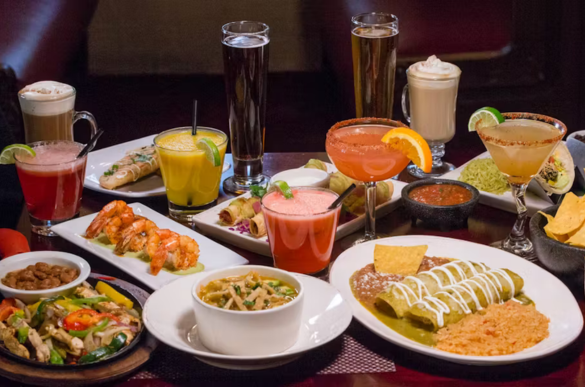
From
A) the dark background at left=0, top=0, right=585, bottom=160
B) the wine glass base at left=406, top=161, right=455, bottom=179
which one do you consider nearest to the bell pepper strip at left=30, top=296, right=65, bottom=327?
the wine glass base at left=406, top=161, right=455, bottom=179

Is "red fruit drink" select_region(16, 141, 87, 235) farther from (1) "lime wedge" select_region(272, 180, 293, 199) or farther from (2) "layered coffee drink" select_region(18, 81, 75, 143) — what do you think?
(1) "lime wedge" select_region(272, 180, 293, 199)

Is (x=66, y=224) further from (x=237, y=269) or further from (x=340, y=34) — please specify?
(x=340, y=34)

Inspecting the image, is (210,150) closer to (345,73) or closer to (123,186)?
(123,186)

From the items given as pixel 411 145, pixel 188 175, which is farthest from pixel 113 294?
pixel 411 145

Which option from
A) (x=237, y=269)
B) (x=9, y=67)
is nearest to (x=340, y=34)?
(x=9, y=67)

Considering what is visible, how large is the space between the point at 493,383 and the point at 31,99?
1.81 m

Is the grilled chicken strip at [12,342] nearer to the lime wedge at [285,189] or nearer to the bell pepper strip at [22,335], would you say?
the bell pepper strip at [22,335]

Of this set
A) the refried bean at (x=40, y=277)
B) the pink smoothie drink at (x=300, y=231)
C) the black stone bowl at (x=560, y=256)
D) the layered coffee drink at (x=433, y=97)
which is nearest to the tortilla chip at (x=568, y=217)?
the black stone bowl at (x=560, y=256)

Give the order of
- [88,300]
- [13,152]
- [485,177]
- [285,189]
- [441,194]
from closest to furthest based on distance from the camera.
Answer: [88,300]
[285,189]
[13,152]
[441,194]
[485,177]

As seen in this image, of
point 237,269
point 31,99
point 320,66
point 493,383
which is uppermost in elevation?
point 31,99

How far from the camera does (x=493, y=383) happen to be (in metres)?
1.72

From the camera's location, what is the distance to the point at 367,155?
2318mm

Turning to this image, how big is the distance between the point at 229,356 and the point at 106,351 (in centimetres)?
29

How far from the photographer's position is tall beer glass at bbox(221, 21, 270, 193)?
277 centimetres
